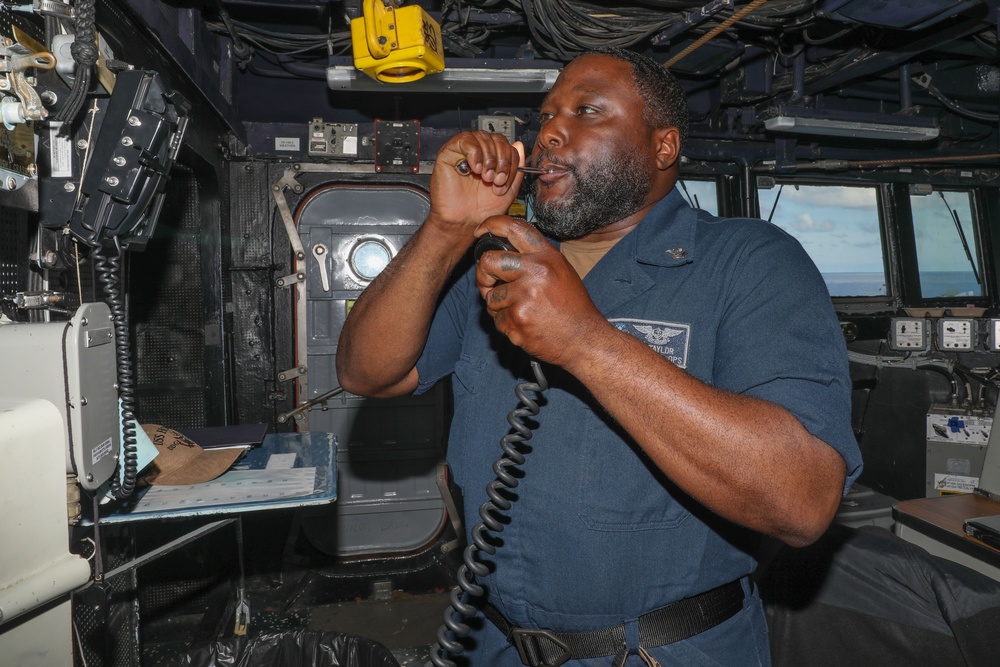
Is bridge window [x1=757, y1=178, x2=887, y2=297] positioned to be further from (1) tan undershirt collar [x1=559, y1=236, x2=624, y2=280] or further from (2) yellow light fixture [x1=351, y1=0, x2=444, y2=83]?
(1) tan undershirt collar [x1=559, y1=236, x2=624, y2=280]

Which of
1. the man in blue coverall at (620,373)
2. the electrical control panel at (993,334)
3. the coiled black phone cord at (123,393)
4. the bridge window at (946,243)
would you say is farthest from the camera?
the bridge window at (946,243)

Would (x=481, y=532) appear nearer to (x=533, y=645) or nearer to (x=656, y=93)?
(x=533, y=645)

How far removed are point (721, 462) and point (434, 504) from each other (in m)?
3.91

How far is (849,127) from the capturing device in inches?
165

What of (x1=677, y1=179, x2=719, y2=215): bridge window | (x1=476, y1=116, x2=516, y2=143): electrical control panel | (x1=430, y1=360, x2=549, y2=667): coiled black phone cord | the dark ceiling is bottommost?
(x1=430, y1=360, x2=549, y2=667): coiled black phone cord

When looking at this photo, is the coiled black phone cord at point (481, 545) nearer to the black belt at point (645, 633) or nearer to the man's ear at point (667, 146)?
the black belt at point (645, 633)

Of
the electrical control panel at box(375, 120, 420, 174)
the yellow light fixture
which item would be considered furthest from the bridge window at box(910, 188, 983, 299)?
the yellow light fixture

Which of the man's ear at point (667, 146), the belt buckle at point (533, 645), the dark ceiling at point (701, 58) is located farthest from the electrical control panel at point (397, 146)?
the belt buckle at point (533, 645)

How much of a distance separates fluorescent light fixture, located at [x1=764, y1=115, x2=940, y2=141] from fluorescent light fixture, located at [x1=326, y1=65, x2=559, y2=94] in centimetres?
153

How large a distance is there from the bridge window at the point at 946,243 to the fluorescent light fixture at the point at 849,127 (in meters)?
1.30

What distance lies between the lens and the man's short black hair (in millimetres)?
1663

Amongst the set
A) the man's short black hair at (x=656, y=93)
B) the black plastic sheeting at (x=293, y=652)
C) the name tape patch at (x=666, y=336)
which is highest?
the man's short black hair at (x=656, y=93)

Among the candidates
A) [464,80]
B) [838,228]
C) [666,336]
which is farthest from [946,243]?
[666,336]

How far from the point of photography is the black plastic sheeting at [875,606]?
180 cm
